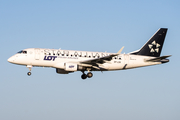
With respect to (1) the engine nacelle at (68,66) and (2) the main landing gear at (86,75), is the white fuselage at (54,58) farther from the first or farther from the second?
(2) the main landing gear at (86,75)

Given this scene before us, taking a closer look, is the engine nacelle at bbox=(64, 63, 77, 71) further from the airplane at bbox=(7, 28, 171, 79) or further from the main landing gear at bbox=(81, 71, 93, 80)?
the main landing gear at bbox=(81, 71, 93, 80)

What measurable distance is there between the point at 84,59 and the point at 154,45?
46.5 ft

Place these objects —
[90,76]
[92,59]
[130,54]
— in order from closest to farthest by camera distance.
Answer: [92,59]
[90,76]
[130,54]

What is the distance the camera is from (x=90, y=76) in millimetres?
53594

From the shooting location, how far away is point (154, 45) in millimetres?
58375

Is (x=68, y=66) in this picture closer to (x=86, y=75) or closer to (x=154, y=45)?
(x=86, y=75)

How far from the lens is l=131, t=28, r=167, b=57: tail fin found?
190ft

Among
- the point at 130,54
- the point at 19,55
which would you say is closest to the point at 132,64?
the point at 130,54

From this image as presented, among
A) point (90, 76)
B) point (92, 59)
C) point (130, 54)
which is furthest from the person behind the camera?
point (130, 54)

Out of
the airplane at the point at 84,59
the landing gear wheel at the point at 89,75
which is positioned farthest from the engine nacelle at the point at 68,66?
the landing gear wheel at the point at 89,75

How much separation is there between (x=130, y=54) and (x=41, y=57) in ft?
53.5

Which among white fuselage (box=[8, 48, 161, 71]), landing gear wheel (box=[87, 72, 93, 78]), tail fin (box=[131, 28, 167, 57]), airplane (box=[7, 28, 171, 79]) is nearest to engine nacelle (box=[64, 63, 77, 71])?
airplane (box=[7, 28, 171, 79])

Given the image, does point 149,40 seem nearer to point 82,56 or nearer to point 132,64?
point 132,64

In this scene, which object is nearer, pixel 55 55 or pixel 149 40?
pixel 55 55
